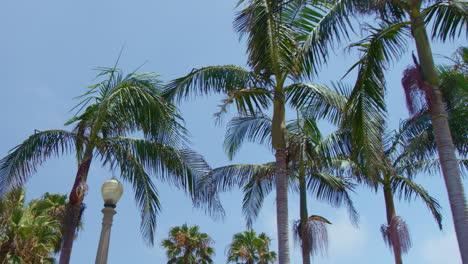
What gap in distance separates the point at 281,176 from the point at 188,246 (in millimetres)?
20724

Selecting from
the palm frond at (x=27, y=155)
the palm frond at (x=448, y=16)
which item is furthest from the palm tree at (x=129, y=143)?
the palm frond at (x=448, y=16)

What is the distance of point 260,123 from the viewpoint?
13.7 metres

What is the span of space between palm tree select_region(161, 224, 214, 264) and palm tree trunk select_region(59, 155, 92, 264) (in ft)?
63.9

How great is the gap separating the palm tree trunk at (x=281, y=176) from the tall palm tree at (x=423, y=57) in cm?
175

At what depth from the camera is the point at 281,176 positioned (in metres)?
10.6

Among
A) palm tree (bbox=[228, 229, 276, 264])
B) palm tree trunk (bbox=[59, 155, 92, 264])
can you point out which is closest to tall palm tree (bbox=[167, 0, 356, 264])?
palm tree trunk (bbox=[59, 155, 92, 264])

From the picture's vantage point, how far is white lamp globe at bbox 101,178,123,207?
7848 millimetres

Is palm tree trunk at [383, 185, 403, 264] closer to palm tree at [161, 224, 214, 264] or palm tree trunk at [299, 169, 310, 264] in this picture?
palm tree trunk at [299, 169, 310, 264]

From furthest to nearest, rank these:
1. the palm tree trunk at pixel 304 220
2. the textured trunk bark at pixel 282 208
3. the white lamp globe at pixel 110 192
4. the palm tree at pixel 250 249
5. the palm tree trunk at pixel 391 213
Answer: the palm tree at pixel 250 249 → the palm tree trunk at pixel 391 213 → the palm tree trunk at pixel 304 220 → the textured trunk bark at pixel 282 208 → the white lamp globe at pixel 110 192

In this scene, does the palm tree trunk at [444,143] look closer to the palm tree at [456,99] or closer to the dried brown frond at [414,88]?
the dried brown frond at [414,88]

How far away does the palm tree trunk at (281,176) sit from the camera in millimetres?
9820

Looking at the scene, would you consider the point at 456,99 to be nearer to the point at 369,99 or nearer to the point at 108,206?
the point at 369,99

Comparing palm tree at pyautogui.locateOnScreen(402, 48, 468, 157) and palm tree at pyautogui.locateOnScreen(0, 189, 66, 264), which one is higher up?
palm tree at pyautogui.locateOnScreen(402, 48, 468, 157)

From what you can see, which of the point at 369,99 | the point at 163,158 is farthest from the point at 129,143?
the point at 369,99
